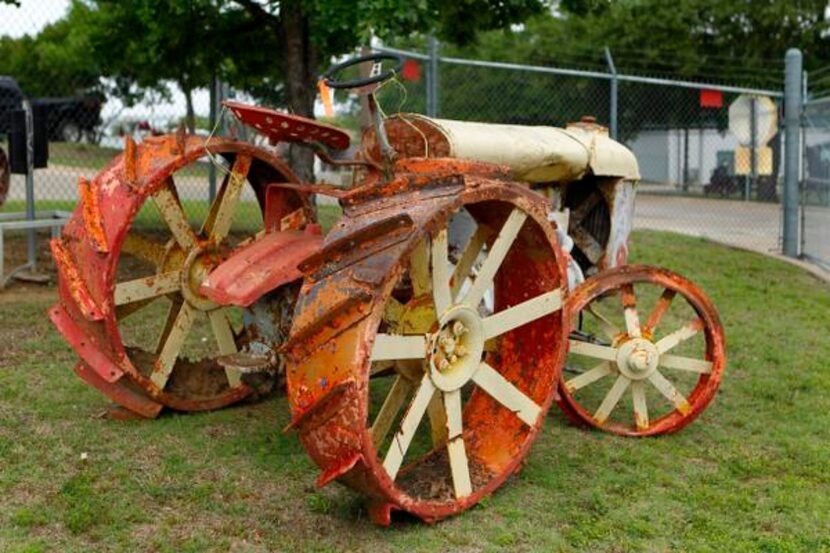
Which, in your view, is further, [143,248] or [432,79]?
[432,79]

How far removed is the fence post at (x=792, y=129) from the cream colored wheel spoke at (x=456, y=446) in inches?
366

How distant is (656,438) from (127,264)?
6166mm

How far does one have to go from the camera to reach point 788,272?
10.9m

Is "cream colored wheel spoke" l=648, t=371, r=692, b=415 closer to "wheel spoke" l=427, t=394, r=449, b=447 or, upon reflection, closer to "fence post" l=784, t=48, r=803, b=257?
"wheel spoke" l=427, t=394, r=449, b=447

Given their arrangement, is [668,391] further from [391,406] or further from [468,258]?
[391,406]

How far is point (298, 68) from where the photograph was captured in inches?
382

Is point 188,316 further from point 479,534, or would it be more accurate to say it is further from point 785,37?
point 785,37

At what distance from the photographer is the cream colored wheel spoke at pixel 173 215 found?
5051 millimetres

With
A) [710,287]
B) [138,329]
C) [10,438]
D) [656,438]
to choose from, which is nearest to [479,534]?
[656,438]

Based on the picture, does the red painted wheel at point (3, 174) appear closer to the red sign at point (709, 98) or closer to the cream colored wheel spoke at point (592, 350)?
the cream colored wheel spoke at point (592, 350)

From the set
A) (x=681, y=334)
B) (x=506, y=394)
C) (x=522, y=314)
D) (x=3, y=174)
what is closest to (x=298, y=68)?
(x=3, y=174)

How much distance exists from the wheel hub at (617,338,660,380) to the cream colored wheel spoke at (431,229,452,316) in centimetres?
155

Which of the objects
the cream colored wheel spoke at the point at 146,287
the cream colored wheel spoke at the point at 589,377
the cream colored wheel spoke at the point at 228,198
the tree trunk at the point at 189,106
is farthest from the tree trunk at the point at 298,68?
the cream colored wheel spoke at the point at 589,377

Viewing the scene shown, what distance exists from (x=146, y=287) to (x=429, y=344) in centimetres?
189
